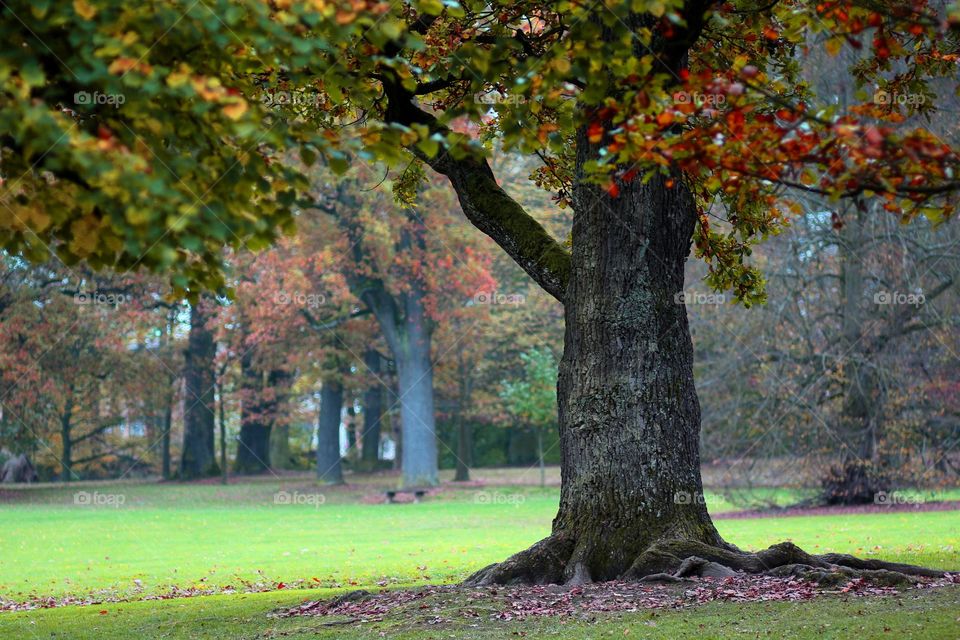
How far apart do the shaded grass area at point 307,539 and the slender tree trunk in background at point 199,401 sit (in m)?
7.98

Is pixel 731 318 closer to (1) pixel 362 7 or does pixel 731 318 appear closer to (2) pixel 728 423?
(2) pixel 728 423

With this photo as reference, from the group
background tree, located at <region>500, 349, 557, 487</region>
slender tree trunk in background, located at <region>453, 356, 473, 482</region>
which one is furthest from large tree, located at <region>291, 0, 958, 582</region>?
slender tree trunk in background, located at <region>453, 356, 473, 482</region>

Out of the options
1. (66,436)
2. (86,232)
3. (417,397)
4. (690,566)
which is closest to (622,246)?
(690,566)

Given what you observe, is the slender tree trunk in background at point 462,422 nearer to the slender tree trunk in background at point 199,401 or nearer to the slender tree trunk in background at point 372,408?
the slender tree trunk in background at point 372,408

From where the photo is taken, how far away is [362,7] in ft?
15.9

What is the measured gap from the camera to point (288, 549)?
1891cm

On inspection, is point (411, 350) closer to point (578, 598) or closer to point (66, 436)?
point (66, 436)

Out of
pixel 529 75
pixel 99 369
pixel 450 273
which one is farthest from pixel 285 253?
pixel 529 75

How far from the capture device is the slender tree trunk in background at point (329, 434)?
4119cm

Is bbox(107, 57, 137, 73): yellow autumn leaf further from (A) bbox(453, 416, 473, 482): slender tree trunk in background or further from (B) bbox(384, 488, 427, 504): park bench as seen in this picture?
(A) bbox(453, 416, 473, 482): slender tree trunk in background

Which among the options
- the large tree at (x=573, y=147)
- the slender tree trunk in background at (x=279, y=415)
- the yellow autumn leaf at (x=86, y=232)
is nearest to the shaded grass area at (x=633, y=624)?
the large tree at (x=573, y=147)

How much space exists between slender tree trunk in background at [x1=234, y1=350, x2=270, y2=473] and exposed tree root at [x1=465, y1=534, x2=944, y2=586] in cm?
3280

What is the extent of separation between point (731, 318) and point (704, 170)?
15.6m

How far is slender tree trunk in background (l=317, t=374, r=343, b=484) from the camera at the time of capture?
4119 centimetres
